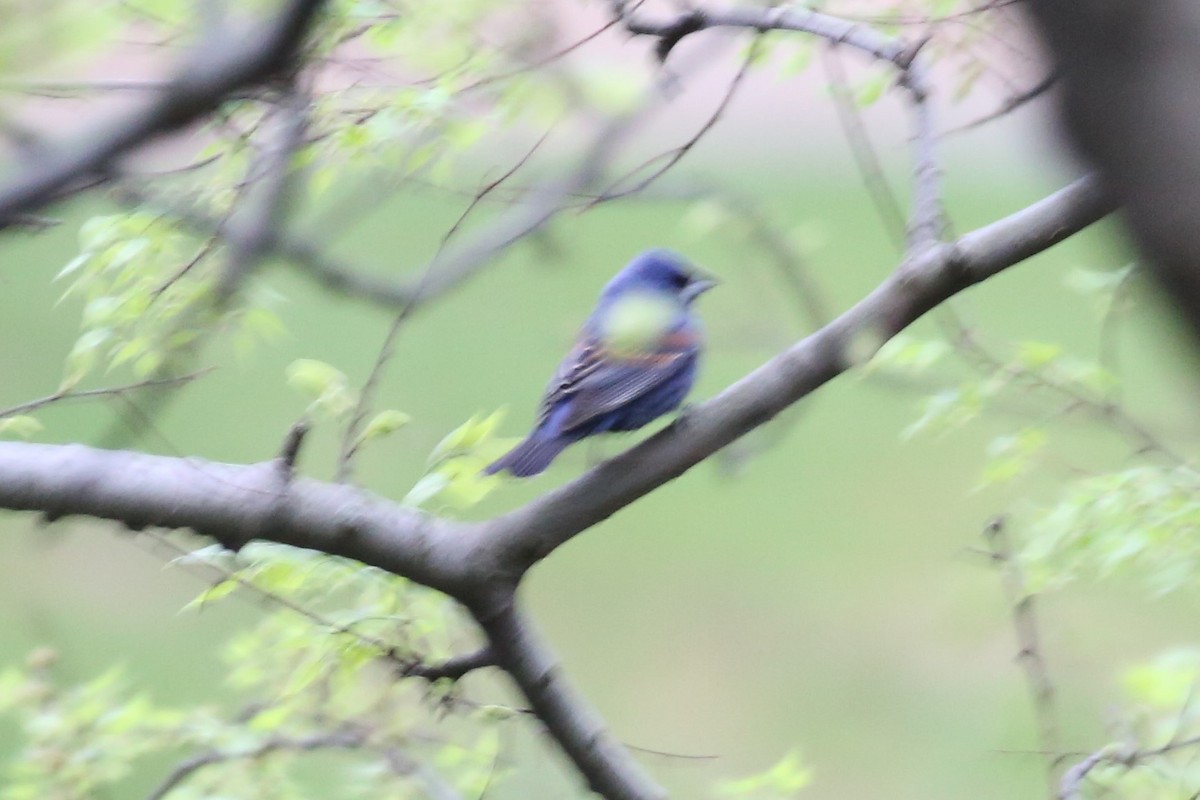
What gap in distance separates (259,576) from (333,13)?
61 cm

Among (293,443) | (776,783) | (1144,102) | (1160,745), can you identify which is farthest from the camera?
(776,783)

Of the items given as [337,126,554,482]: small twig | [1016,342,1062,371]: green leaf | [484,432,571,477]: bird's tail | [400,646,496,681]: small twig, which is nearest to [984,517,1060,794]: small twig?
[1016,342,1062,371]: green leaf

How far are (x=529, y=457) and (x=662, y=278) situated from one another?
0.60 meters

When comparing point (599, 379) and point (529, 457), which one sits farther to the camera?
point (599, 379)

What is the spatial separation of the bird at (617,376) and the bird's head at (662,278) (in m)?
0.06

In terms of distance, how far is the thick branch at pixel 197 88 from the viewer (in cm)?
46

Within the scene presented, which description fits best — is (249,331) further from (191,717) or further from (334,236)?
(334,236)

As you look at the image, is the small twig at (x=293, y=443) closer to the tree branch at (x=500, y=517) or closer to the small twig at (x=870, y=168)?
the tree branch at (x=500, y=517)

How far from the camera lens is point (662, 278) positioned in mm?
1957

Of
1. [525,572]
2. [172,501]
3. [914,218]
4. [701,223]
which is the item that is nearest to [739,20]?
[914,218]

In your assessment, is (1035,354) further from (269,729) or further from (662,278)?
(269,729)

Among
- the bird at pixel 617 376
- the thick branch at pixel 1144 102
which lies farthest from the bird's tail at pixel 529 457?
the thick branch at pixel 1144 102

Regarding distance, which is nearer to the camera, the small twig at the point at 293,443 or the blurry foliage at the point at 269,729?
the small twig at the point at 293,443

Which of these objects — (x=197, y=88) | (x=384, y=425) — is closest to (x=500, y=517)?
(x=384, y=425)
